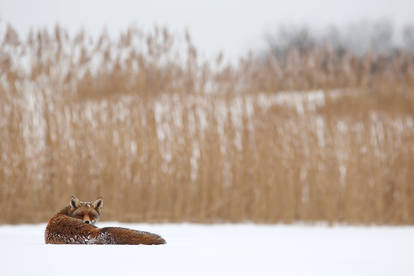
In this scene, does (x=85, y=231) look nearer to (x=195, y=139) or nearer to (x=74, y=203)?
(x=74, y=203)

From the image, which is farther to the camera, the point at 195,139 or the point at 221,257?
the point at 195,139

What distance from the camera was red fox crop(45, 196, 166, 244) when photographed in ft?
7.32

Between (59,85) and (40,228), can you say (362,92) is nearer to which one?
(59,85)

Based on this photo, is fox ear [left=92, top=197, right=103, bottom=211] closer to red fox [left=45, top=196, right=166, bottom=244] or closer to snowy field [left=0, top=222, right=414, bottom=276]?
red fox [left=45, top=196, right=166, bottom=244]

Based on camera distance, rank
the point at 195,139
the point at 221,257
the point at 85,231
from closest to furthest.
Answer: the point at 85,231, the point at 221,257, the point at 195,139

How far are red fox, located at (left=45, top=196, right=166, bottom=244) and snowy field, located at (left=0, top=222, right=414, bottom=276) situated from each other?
0.05 metres

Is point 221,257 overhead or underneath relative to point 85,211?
underneath

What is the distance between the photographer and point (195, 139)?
4.43m

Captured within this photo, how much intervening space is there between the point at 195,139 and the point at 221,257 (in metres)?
2.07

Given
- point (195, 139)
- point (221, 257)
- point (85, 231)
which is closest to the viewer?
point (85, 231)

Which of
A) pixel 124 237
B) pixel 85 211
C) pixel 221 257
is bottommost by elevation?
pixel 221 257

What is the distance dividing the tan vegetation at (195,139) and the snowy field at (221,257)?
2.97 ft

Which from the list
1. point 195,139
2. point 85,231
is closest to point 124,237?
point 85,231

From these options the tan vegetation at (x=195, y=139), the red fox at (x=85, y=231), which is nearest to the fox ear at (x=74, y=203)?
the red fox at (x=85, y=231)
